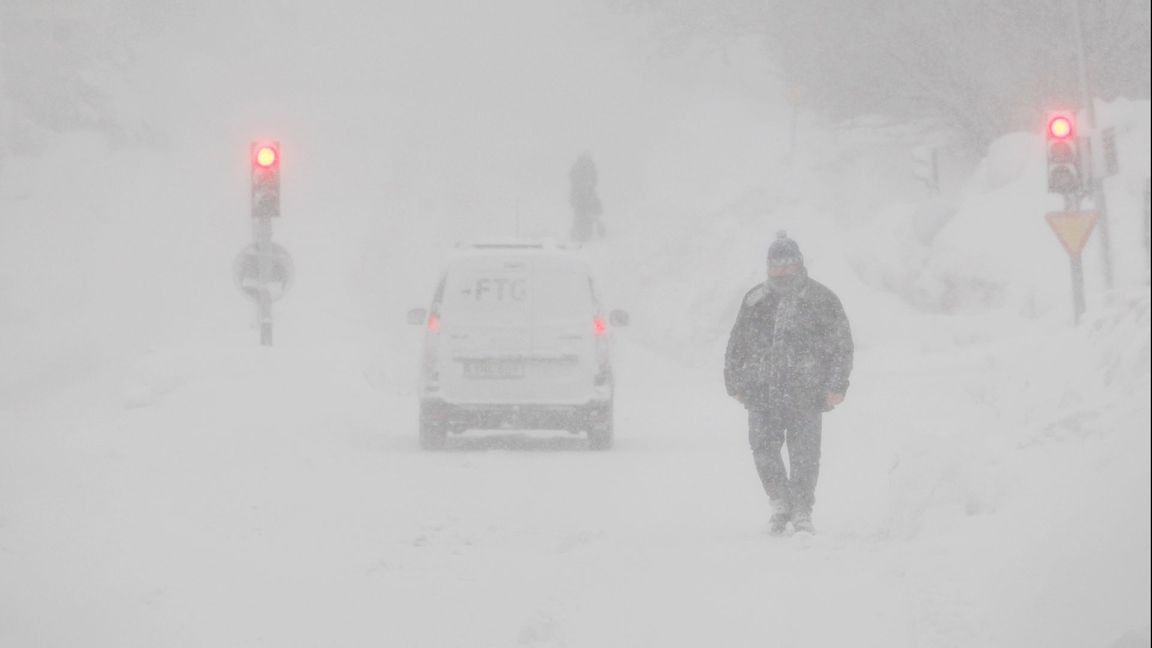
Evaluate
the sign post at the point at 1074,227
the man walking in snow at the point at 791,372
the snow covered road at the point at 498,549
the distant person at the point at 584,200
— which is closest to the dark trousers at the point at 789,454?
the man walking in snow at the point at 791,372

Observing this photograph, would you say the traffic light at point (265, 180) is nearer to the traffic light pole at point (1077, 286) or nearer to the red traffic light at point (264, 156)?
the red traffic light at point (264, 156)

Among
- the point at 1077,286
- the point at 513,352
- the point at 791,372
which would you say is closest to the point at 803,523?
the point at 791,372

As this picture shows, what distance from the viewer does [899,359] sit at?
24438 millimetres

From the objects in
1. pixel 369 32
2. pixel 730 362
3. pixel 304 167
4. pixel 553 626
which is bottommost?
pixel 553 626

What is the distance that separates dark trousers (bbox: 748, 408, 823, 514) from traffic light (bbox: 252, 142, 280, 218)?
828 cm

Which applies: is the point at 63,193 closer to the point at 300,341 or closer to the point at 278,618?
the point at 300,341

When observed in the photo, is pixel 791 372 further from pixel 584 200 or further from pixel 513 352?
pixel 584 200

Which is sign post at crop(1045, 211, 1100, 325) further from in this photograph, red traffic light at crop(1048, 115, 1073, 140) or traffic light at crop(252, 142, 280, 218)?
traffic light at crop(252, 142, 280, 218)

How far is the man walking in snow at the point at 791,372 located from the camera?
10.1 m

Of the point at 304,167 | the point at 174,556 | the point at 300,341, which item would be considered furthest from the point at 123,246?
the point at 174,556

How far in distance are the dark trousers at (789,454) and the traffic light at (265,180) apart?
828 centimetres

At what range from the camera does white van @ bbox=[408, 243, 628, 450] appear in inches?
635

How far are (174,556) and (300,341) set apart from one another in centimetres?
1958

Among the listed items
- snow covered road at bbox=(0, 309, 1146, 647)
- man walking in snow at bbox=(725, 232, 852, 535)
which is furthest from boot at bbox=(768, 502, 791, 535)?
snow covered road at bbox=(0, 309, 1146, 647)
